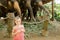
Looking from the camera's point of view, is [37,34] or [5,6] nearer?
[37,34]

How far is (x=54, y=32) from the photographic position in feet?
25.6

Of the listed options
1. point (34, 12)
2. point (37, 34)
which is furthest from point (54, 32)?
point (34, 12)

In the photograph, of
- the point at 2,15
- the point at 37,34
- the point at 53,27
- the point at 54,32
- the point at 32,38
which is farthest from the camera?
the point at 2,15

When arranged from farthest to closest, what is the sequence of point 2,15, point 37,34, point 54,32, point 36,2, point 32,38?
point 2,15
point 36,2
point 54,32
point 37,34
point 32,38

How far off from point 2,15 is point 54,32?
2980 mm

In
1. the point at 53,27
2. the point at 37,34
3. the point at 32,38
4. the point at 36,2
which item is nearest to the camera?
the point at 32,38

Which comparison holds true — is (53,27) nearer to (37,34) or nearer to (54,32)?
(54,32)

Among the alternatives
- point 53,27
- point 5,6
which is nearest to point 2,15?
point 5,6

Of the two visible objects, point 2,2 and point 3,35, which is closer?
point 3,35

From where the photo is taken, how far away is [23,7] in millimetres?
9547

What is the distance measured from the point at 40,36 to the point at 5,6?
2834 millimetres

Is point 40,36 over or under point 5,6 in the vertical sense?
under

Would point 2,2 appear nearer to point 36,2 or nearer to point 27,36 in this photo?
point 36,2

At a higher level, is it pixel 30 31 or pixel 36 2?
pixel 36 2
